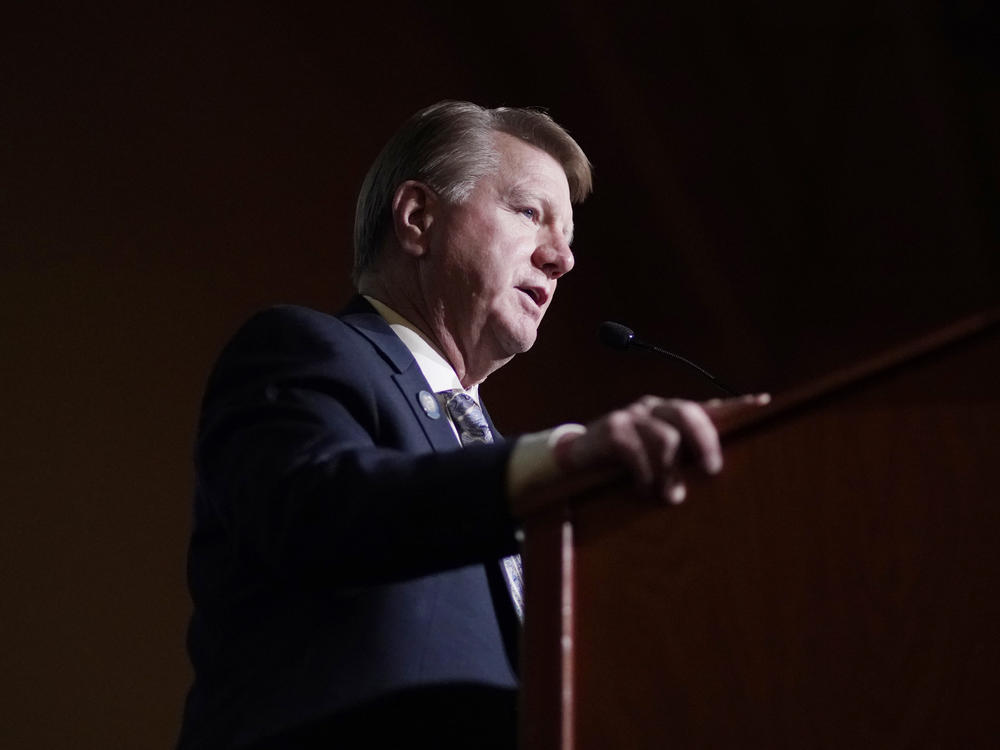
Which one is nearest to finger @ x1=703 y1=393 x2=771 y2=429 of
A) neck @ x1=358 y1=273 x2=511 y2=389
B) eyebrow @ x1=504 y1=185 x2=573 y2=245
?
neck @ x1=358 y1=273 x2=511 y2=389

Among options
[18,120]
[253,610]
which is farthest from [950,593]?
[18,120]

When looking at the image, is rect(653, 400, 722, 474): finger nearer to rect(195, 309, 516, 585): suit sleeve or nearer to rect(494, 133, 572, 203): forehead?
rect(195, 309, 516, 585): suit sleeve

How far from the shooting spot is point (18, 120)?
2773 mm

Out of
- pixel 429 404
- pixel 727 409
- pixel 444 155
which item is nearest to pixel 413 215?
pixel 444 155

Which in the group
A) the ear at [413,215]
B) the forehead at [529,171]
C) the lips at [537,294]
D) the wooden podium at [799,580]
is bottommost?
the wooden podium at [799,580]

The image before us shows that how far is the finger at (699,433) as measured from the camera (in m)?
0.85

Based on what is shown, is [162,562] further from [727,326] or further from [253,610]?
[727,326]

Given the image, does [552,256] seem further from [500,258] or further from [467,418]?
[467,418]

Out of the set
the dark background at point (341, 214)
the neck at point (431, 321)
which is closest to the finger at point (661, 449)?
the neck at point (431, 321)

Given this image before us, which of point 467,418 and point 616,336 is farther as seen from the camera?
point 616,336

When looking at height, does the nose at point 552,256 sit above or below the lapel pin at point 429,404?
above

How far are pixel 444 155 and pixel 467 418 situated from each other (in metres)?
0.51

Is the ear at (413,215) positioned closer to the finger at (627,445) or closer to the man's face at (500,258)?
the man's face at (500,258)

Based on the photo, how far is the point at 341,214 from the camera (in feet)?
10.6
